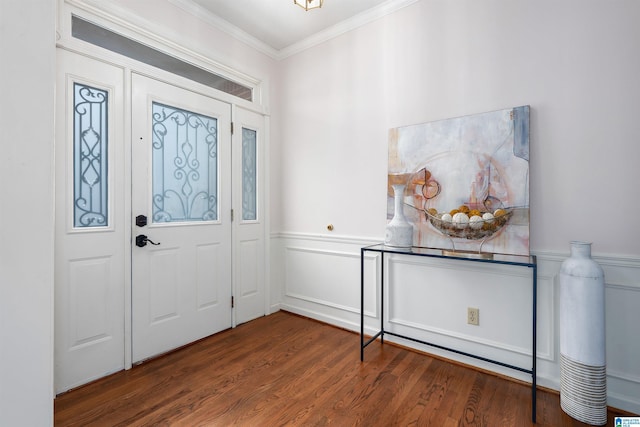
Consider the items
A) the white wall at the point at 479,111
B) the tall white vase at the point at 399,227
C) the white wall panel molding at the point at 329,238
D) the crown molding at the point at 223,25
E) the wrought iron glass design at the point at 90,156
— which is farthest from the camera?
the white wall panel molding at the point at 329,238

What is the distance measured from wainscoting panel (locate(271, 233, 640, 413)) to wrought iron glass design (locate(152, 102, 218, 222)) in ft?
3.48

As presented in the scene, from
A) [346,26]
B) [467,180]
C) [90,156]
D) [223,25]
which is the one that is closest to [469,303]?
[467,180]

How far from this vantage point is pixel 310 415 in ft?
5.57

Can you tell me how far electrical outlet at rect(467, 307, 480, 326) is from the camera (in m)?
2.18

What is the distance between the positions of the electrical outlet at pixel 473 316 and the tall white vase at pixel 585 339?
54 cm

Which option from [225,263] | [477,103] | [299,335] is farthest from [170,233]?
[477,103]

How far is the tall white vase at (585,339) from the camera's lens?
161 cm

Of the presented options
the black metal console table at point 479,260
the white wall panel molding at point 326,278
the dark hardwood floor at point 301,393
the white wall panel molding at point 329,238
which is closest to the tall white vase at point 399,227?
the black metal console table at point 479,260

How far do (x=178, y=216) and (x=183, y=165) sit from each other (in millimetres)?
421

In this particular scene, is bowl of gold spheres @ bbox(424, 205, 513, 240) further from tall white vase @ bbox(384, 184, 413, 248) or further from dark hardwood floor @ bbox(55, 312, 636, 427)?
dark hardwood floor @ bbox(55, 312, 636, 427)

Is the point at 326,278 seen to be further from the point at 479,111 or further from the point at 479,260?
the point at 479,111

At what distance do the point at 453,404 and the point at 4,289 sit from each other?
207cm

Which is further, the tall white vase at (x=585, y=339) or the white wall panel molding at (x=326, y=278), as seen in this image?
the white wall panel molding at (x=326, y=278)

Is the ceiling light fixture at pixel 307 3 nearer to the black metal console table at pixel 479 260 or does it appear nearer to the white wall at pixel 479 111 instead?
the white wall at pixel 479 111
